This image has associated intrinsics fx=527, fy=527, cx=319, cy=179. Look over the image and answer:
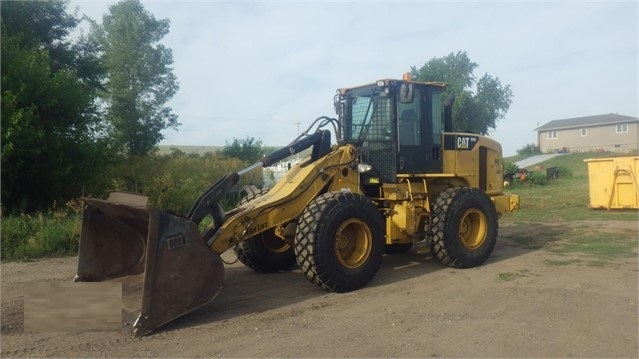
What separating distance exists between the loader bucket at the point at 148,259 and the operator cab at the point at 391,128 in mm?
3253

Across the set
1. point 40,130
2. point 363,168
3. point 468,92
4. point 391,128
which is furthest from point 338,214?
point 468,92

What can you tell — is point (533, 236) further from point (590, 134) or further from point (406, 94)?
point (590, 134)

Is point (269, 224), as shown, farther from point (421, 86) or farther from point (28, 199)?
point (28, 199)

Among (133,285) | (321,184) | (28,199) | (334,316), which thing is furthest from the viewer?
(28,199)

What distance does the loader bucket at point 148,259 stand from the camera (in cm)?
496

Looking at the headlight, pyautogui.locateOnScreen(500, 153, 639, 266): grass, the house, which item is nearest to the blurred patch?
the headlight

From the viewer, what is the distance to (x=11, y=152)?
11.9m

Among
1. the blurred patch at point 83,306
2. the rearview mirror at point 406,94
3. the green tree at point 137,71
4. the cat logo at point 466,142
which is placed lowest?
the blurred patch at point 83,306

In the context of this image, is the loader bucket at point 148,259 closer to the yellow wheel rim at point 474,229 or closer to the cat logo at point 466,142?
the yellow wheel rim at point 474,229

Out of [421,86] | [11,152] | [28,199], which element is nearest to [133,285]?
[421,86]

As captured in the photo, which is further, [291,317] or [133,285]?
[133,285]

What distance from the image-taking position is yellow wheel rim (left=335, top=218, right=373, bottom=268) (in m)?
6.70

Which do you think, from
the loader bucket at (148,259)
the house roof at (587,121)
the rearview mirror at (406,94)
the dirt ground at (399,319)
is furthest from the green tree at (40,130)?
the house roof at (587,121)

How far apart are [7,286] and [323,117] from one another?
485cm
